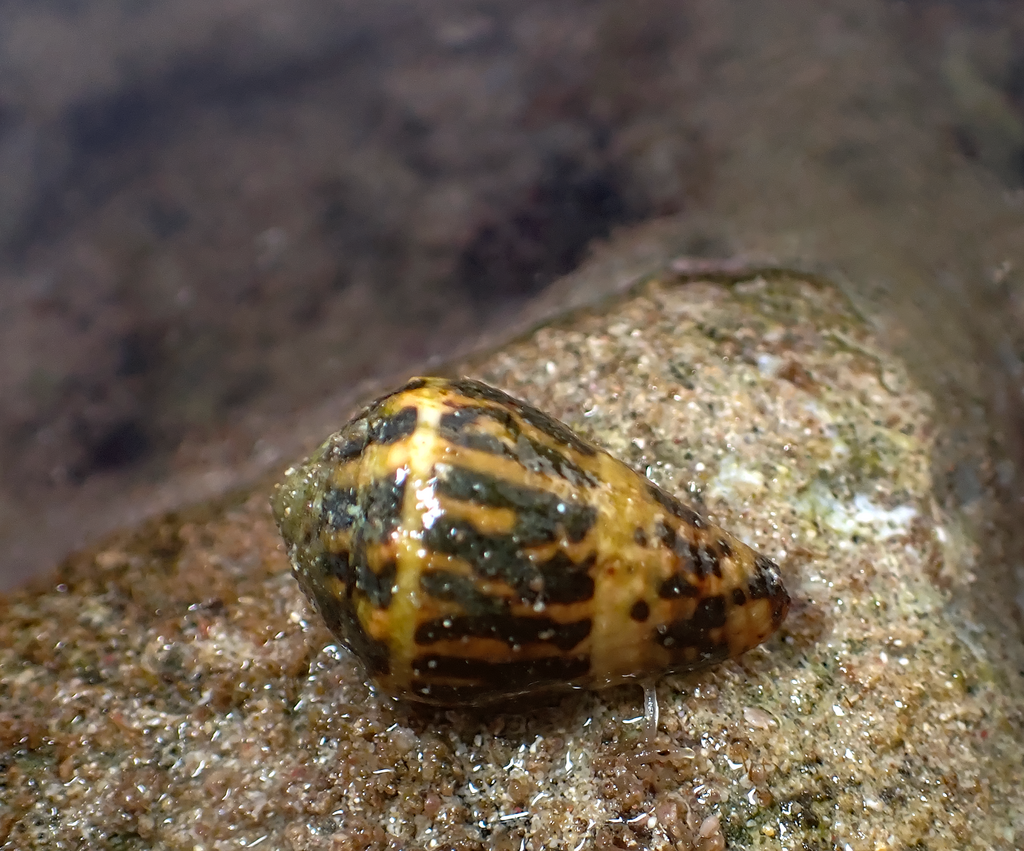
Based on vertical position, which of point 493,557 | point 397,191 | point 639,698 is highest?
point 493,557

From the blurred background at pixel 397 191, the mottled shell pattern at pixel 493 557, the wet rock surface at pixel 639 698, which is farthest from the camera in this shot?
the blurred background at pixel 397 191

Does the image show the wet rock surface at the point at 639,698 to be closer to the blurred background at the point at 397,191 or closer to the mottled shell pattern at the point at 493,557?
the mottled shell pattern at the point at 493,557

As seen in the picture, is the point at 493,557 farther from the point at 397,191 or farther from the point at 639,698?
the point at 397,191

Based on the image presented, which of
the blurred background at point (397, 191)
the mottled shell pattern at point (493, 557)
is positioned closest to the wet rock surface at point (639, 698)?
the mottled shell pattern at point (493, 557)

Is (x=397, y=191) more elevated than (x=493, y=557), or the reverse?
(x=493, y=557)

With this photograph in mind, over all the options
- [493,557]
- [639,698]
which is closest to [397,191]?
[493,557]

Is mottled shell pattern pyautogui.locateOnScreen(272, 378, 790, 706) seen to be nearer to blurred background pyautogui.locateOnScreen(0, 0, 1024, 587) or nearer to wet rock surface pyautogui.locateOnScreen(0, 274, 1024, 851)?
wet rock surface pyautogui.locateOnScreen(0, 274, 1024, 851)
